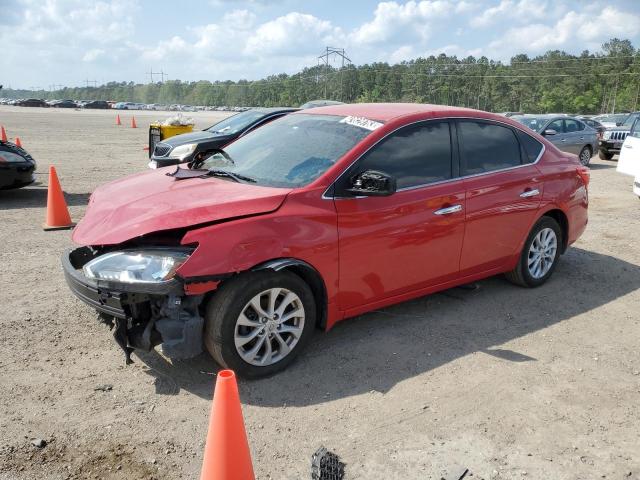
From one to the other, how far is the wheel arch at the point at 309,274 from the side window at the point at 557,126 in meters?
13.6

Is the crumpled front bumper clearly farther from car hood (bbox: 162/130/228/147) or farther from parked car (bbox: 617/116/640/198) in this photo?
parked car (bbox: 617/116/640/198)

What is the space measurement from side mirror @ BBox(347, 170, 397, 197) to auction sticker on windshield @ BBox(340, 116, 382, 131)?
52 centimetres

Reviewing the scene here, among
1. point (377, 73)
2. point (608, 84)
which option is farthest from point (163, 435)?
point (377, 73)

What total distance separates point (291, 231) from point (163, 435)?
1442 millimetres

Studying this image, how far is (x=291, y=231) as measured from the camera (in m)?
3.60

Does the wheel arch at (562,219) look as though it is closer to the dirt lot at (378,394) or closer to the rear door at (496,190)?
the rear door at (496,190)

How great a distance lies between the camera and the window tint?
52.4 ft

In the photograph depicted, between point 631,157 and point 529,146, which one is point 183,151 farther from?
point 631,157

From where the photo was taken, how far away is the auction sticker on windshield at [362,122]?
427 centimetres

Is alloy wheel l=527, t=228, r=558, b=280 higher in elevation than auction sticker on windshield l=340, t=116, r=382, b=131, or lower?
Answer: lower

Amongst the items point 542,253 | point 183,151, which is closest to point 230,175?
point 542,253

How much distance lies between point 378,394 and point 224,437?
4.58ft

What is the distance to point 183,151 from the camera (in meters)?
10.6

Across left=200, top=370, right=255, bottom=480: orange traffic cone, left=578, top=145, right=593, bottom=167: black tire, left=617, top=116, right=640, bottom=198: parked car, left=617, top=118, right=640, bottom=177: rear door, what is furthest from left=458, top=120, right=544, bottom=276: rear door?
left=578, top=145, right=593, bottom=167: black tire
